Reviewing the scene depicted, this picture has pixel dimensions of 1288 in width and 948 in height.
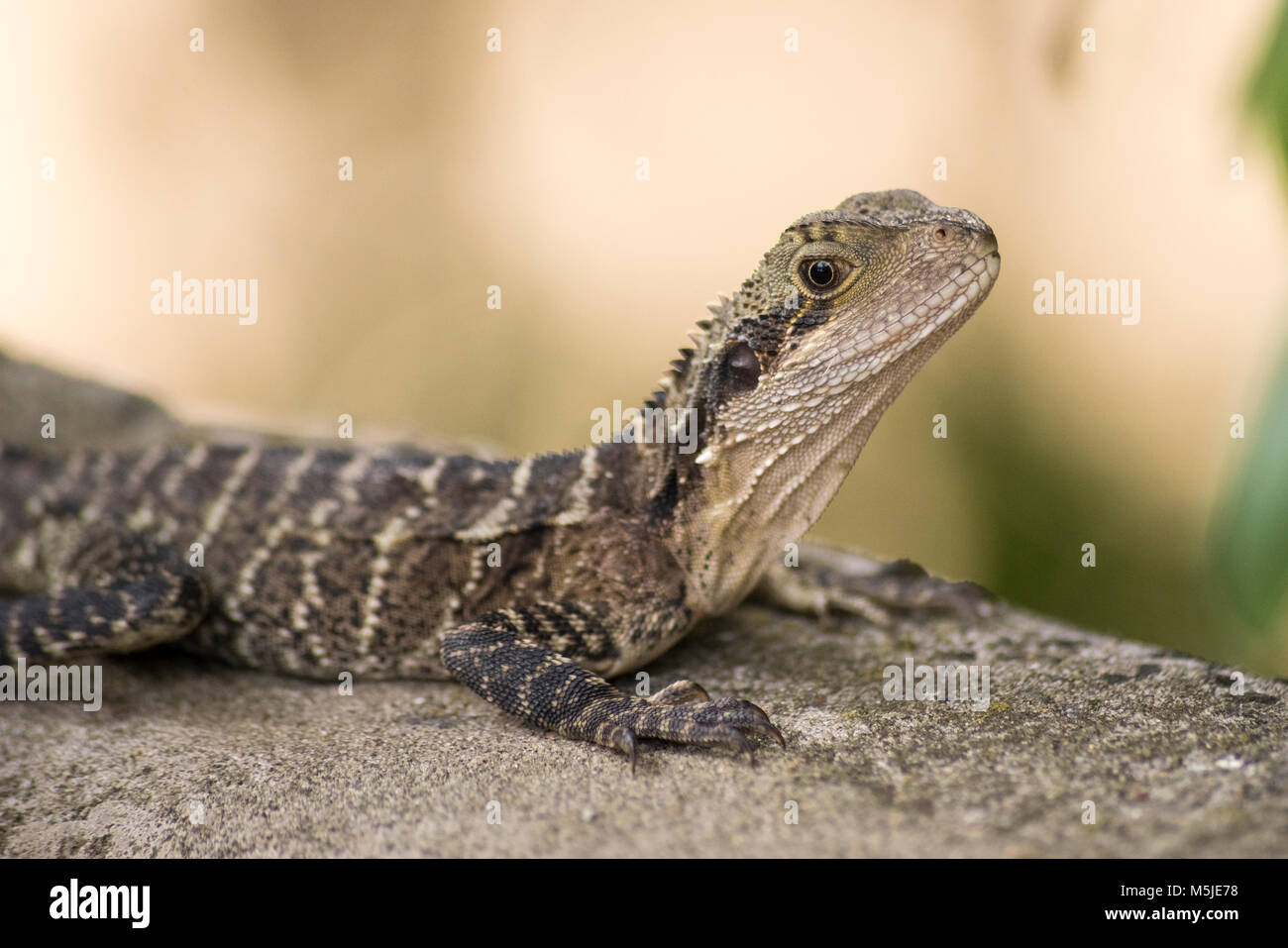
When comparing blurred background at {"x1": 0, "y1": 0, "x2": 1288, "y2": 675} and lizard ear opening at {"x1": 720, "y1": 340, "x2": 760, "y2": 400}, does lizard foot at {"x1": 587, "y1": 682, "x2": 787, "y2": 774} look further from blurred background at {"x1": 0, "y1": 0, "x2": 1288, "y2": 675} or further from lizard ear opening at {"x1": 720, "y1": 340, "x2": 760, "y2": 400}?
blurred background at {"x1": 0, "y1": 0, "x2": 1288, "y2": 675}

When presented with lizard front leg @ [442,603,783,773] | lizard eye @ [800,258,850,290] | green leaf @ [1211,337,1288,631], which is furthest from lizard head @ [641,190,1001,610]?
green leaf @ [1211,337,1288,631]

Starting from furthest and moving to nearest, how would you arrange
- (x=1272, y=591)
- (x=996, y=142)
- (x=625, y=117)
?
(x=625, y=117) < (x=996, y=142) < (x=1272, y=591)

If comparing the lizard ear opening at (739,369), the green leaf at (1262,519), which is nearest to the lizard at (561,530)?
the lizard ear opening at (739,369)

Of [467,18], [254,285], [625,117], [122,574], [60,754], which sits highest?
[467,18]

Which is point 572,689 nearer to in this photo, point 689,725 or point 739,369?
point 689,725

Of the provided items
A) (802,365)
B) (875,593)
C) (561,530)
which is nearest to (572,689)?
(561,530)

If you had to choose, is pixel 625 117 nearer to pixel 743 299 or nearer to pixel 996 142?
pixel 996 142

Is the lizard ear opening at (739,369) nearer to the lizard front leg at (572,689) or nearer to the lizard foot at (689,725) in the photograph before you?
the lizard front leg at (572,689)

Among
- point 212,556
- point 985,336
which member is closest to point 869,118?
point 985,336
